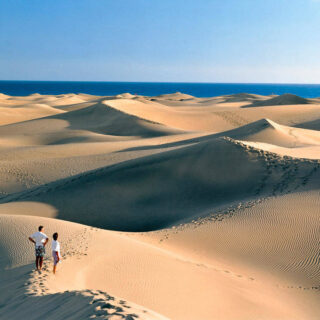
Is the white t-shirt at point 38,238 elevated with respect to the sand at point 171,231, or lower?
elevated

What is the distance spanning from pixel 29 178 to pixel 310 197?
449 inches

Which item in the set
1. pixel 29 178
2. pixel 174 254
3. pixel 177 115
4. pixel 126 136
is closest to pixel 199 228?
pixel 174 254

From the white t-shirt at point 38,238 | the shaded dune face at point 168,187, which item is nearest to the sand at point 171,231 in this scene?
the shaded dune face at point 168,187

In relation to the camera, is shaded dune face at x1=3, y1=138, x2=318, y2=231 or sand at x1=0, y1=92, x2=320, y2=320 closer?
sand at x1=0, y1=92, x2=320, y2=320

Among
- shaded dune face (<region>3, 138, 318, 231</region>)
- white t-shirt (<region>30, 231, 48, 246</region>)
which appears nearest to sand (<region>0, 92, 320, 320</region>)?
shaded dune face (<region>3, 138, 318, 231</region>)

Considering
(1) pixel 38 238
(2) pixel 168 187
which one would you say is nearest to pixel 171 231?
(2) pixel 168 187

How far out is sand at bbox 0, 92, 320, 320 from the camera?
6.62m

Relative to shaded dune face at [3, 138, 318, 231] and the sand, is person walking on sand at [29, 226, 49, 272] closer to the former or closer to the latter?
the sand

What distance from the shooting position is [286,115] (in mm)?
36594

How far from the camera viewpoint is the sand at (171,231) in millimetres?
6617

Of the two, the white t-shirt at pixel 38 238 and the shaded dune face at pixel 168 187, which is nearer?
the white t-shirt at pixel 38 238

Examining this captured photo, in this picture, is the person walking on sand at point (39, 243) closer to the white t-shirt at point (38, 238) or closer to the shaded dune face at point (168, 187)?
the white t-shirt at point (38, 238)

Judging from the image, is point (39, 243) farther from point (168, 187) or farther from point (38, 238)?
point (168, 187)

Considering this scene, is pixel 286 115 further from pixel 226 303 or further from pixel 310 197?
pixel 226 303
